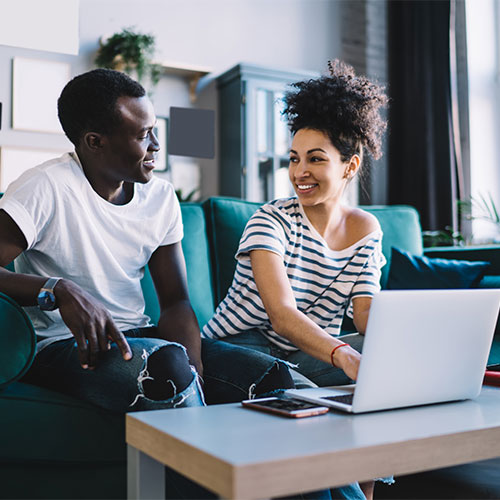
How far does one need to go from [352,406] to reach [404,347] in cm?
12

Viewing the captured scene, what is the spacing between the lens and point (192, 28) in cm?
417

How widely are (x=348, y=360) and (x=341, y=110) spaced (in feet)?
2.42

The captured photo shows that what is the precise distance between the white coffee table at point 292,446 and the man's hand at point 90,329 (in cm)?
23

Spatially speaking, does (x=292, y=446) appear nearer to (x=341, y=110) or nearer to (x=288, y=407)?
(x=288, y=407)

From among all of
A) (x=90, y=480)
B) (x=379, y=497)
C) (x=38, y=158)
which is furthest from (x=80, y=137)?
(x=38, y=158)

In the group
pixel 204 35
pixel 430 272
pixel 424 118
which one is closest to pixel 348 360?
pixel 430 272

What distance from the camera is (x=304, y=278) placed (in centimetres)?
152

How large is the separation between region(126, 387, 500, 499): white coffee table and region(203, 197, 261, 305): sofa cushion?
102cm

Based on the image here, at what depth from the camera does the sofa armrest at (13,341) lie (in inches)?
44.8

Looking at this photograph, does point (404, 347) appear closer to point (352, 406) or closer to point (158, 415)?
point (352, 406)

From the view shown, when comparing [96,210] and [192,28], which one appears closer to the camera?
[96,210]

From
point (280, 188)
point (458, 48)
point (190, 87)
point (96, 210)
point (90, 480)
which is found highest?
point (458, 48)

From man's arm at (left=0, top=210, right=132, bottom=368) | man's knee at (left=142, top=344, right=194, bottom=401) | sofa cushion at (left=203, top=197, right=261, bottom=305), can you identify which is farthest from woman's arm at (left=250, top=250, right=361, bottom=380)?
sofa cushion at (left=203, top=197, right=261, bottom=305)

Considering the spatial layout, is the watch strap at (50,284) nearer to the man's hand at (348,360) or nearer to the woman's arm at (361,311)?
the man's hand at (348,360)
